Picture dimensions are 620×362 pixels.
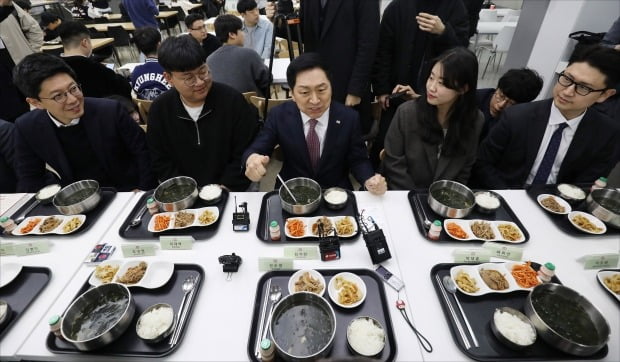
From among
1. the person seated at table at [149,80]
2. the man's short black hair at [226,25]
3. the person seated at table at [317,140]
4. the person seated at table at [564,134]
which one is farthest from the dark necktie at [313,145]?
the man's short black hair at [226,25]

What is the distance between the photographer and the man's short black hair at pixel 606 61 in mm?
1605

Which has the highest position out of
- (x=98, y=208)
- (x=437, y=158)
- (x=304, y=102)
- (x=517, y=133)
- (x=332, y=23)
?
(x=332, y=23)

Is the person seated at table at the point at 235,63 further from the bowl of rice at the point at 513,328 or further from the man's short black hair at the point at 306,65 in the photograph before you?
the bowl of rice at the point at 513,328

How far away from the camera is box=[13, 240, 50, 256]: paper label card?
1373 mm

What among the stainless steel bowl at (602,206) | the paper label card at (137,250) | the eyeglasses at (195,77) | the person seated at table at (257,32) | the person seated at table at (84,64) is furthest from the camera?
the person seated at table at (257,32)

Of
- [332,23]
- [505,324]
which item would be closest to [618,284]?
[505,324]

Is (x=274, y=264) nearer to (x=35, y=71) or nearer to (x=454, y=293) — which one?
(x=454, y=293)

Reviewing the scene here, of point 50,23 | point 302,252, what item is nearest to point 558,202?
point 302,252

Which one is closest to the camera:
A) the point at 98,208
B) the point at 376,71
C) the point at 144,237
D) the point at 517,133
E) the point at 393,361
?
the point at 393,361

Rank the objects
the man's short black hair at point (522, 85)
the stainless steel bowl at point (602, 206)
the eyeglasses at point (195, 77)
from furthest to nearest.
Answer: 1. the man's short black hair at point (522, 85)
2. the eyeglasses at point (195, 77)
3. the stainless steel bowl at point (602, 206)

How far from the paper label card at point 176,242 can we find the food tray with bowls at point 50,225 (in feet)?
1.66

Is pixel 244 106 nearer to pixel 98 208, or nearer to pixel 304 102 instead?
pixel 304 102

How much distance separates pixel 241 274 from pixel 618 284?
1.52 m

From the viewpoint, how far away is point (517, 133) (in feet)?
6.43
